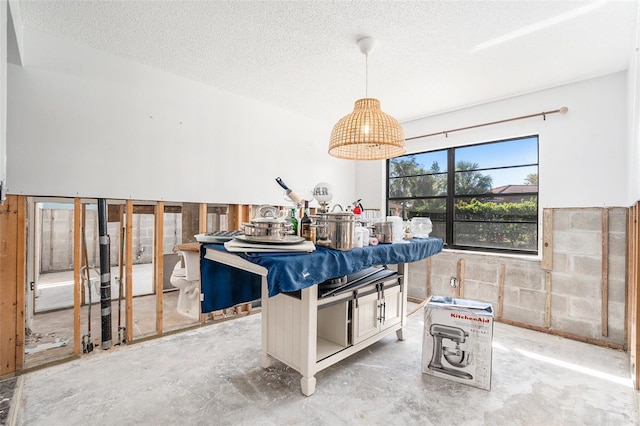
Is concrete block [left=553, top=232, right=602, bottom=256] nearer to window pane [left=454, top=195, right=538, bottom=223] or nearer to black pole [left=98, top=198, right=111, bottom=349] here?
window pane [left=454, top=195, right=538, bottom=223]

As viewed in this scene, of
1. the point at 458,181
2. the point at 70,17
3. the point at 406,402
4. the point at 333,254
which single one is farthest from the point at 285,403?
the point at 458,181

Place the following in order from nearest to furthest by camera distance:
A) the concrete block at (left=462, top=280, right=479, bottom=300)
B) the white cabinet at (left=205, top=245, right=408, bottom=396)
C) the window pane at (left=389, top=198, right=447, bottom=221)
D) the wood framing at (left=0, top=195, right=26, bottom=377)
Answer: the white cabinet at (left=205, top=245, right=408, bottom=396), the wood framing at (left=0, top=195, right=26, bottom=377), the concrete block at (left=462, top=280, right=479, bottom=300), the window pane at (left=389, top=198, right=447, bottom=221)

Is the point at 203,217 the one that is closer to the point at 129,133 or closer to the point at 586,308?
the point at 129,133

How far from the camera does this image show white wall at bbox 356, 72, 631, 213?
9.12 ft

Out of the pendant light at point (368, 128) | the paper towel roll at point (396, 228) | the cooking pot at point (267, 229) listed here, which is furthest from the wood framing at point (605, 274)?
the cooking pot at point (267, 229)

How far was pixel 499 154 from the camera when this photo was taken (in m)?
3.61

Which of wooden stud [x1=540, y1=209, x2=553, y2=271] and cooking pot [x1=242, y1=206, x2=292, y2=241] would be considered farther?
wooden stud [x1=540, y1=209, x2=553, y2=271]

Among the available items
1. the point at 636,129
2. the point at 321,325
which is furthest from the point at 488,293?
the point at 321,325

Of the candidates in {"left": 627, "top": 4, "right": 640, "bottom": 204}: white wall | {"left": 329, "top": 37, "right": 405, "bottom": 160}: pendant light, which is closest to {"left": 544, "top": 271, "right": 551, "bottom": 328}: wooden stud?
{"left": 627, "top": 4, "right": 640, "bottom": 204}: white wall

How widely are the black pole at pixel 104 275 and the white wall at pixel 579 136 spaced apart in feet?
14.0

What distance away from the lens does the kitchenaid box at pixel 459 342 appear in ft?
6.68

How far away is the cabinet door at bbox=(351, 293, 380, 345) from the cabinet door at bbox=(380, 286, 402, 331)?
0.36 ft

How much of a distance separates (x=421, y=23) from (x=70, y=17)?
2.60m

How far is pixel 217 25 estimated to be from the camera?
220cm
